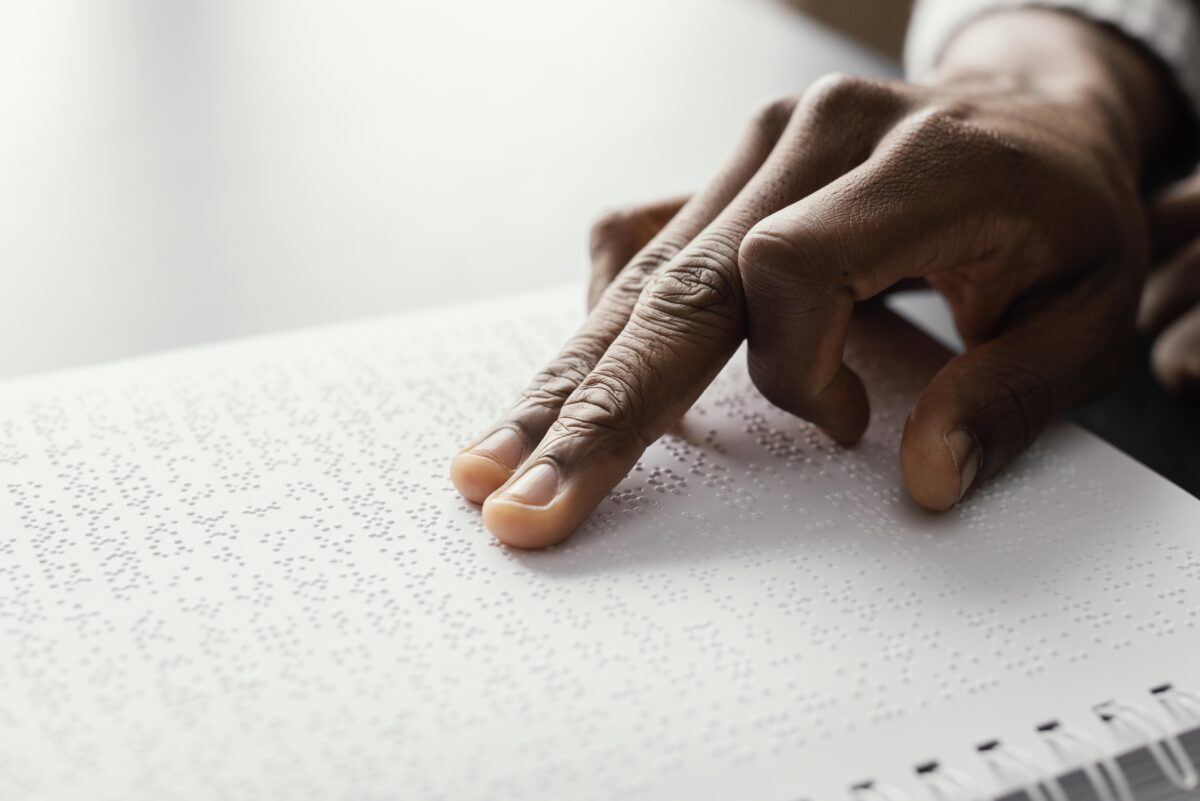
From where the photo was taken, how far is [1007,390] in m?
0.69

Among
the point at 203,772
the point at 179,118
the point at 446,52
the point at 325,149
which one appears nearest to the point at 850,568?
the point at 203,772

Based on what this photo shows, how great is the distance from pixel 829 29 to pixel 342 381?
3.60 ft

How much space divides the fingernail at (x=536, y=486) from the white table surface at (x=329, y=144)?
0.40 m

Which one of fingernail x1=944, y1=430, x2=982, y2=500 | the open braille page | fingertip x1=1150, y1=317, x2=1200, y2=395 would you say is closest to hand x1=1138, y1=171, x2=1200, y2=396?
fingertip x1=1150, y1=317, x2=1200, y2=395

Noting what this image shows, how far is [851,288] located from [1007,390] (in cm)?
13

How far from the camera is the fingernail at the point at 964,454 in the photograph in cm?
64

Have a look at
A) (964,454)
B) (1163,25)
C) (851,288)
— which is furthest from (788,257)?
(1163,25)

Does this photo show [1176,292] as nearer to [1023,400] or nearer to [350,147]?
[1023,400]

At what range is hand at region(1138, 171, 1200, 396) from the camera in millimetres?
836

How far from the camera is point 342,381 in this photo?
30.3 inches

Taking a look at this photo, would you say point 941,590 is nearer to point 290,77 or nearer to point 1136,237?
point 1136,237

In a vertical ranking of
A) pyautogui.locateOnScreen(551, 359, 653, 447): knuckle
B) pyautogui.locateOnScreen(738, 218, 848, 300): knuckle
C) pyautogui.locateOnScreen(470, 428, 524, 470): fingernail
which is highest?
pyautogui.locateOnScreen(738, 218, 848, 300): knuckle

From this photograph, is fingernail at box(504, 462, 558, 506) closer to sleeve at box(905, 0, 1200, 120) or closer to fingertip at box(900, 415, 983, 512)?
fingertip at box(900, 415, 983, 512)

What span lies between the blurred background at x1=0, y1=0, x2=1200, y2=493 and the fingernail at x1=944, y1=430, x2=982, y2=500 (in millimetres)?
201
